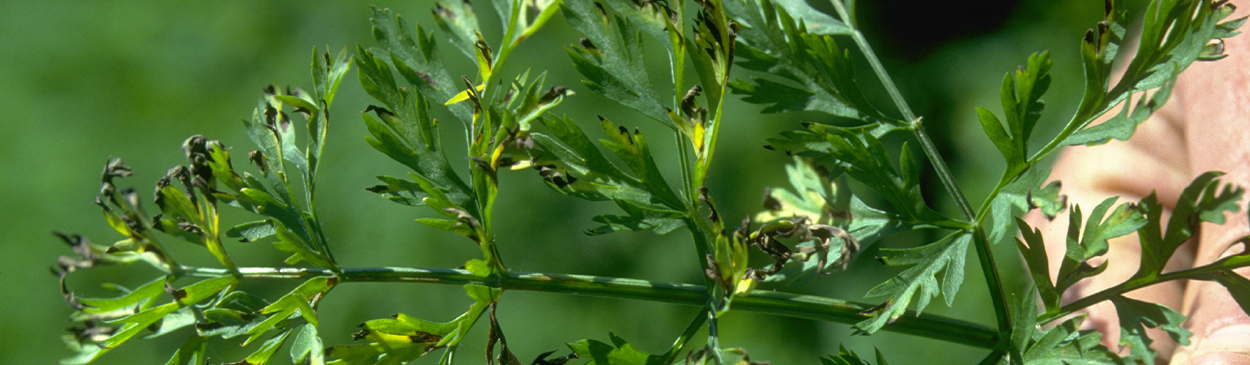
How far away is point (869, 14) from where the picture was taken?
1513 mm

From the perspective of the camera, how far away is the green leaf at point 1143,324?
53 cm

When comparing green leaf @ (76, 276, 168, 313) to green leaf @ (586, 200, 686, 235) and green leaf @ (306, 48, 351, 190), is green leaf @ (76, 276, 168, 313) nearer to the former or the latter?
green leaf @ (306, 48, 351, 190)

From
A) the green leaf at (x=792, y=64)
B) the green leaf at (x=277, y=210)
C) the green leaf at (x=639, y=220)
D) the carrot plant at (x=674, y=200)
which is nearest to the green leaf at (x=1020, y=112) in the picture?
the carrot plant at (x=674, y=200)

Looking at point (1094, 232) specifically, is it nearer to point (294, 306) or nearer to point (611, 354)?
point (611, 354)

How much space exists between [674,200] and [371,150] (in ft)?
3.47

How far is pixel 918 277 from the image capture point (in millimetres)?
578

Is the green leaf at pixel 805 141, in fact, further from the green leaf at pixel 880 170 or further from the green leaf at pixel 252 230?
the green leaf at pixel 252 230

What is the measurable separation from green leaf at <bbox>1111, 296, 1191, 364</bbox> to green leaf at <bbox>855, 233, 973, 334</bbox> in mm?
103

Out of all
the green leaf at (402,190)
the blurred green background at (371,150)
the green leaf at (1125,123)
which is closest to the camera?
the green leaf at (1125,123)

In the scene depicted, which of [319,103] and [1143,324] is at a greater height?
[319,103]

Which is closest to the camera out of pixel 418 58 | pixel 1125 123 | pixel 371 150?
pixel 1125 123

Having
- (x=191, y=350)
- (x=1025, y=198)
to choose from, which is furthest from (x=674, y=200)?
(x=191, y=350)

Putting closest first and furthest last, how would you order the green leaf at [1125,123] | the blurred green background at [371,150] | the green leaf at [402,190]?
the green leaf at [1125,123]
the green leaf at [402,190]
the blurred green background at [371,150]

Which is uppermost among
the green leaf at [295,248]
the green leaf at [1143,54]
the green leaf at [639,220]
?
the green leaf at [1143,54]
